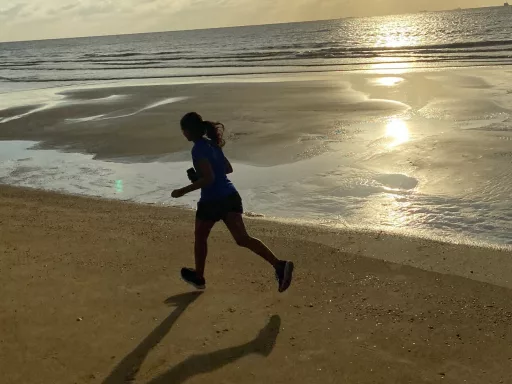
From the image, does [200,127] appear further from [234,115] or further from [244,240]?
[234,115]

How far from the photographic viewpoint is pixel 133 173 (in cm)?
988

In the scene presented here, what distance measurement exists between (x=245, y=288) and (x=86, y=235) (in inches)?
92.6

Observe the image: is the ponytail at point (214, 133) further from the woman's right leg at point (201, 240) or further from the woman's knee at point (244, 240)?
the woman's knee at point (244, 240)

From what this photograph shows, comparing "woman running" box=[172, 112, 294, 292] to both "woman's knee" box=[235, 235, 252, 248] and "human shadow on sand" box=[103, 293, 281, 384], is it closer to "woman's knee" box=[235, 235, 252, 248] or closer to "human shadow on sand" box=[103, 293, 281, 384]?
"woman's knee" box=[235, 235, 252, 248]

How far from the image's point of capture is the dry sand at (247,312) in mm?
3557

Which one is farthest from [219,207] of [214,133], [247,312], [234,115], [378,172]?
[234,115]

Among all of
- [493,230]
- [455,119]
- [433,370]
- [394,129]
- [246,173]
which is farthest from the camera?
[455,119]

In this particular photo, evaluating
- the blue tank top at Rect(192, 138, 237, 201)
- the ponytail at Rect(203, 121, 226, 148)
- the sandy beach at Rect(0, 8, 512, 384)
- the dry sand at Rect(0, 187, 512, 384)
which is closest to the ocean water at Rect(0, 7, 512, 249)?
the sandy beach at Rect(0, 8, 512, 384)

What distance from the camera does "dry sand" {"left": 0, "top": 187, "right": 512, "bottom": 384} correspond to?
3.56 m

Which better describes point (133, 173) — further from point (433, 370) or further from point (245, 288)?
point (433, 370)

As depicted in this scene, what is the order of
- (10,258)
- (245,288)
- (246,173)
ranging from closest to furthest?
1. (245,288)
2. (10,258)
3. (246,173)

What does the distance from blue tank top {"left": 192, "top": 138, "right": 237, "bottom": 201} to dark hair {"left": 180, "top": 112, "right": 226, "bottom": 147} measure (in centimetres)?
5

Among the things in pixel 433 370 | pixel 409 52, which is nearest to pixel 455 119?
pixel 433 370

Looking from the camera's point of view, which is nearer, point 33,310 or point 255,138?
point 33,310
